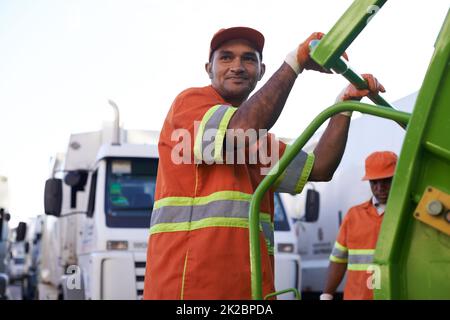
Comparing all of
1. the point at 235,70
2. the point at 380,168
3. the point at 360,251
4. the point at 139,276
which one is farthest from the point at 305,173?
the point at 139,276

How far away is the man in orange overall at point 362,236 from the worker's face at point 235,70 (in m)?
2.63

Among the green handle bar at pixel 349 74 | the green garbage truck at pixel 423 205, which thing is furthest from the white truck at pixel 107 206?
the green garbage truck at pixel 423 205

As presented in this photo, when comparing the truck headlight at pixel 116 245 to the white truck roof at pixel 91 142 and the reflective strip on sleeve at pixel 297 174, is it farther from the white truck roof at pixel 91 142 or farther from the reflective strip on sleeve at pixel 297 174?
the reflective strip on sleeve at pixel 297 174

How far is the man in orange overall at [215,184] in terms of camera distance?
7.77 ft

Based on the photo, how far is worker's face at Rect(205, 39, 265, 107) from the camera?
2785 mm

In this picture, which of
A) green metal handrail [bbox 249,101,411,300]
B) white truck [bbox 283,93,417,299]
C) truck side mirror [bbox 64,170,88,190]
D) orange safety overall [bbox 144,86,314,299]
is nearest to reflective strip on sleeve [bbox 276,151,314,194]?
orange safety overall [bbox 144,86,314,299]

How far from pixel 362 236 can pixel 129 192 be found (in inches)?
126

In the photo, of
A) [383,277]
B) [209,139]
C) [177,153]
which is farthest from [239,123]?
[383,277]

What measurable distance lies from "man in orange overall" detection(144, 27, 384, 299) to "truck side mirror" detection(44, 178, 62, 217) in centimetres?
577

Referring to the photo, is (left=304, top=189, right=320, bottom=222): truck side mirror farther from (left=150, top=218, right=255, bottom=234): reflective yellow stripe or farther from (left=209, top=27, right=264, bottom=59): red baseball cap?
(left=150, top=218, right=255, bottom=234): reflective yellow stripe

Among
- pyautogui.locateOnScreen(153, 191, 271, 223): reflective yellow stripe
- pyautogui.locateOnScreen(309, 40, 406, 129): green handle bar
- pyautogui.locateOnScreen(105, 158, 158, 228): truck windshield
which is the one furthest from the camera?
pyautogui.locateOnScreen(105, 158, 158, 228): truck windshield
